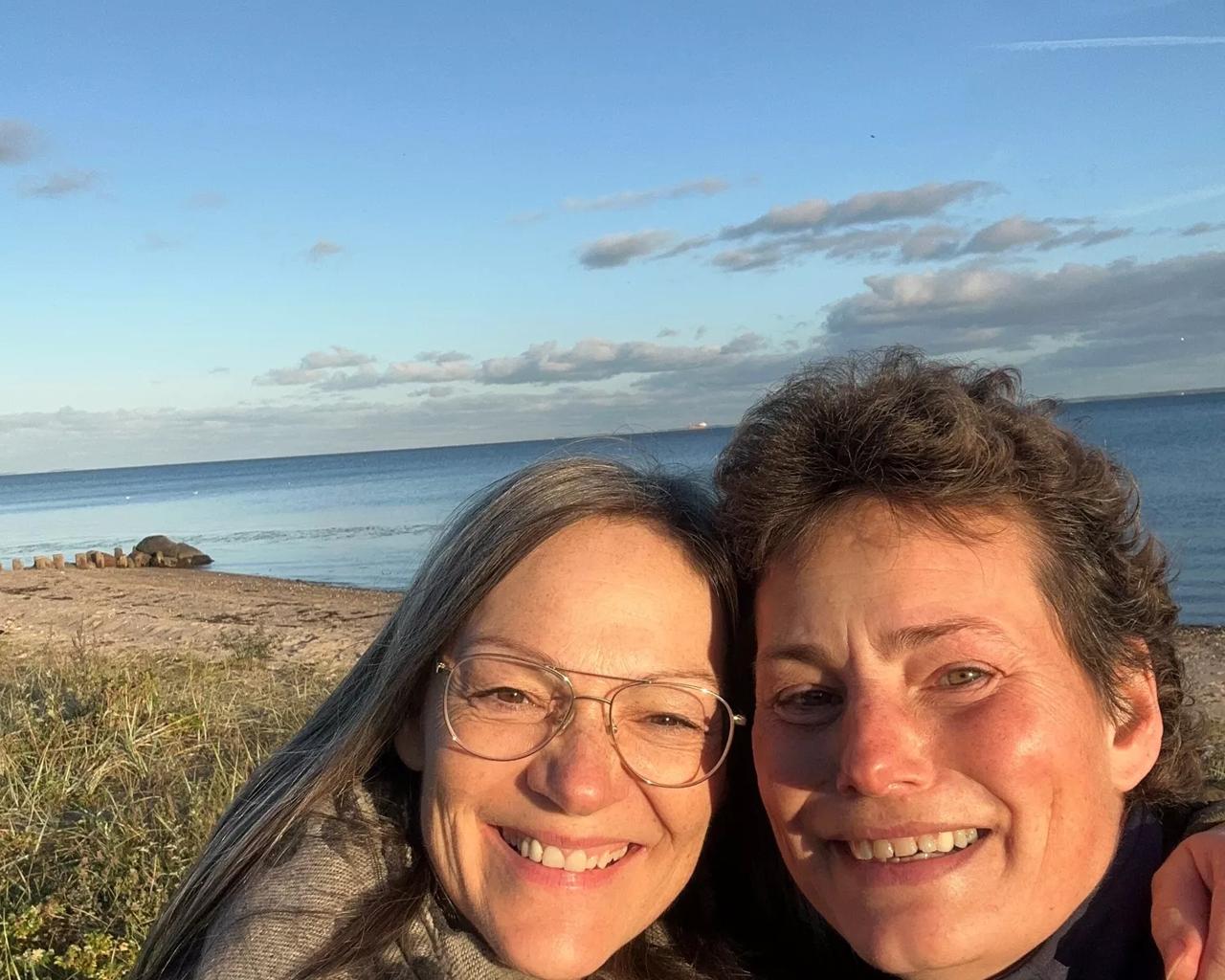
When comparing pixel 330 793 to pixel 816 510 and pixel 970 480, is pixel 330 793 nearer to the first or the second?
pixel 816 510

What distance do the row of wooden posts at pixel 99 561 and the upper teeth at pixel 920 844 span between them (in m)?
31.6

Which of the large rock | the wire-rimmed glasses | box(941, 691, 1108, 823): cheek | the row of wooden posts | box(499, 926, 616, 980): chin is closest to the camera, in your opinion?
box(941, 691, 1108, 823): cheek

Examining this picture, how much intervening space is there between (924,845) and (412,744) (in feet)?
3.95

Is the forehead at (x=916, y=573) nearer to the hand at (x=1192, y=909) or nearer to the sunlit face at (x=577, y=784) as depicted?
the sunlit face at (x=577, y=784)

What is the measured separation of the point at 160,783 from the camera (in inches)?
218

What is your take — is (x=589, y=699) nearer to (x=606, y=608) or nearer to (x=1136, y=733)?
(x=606, y=608)

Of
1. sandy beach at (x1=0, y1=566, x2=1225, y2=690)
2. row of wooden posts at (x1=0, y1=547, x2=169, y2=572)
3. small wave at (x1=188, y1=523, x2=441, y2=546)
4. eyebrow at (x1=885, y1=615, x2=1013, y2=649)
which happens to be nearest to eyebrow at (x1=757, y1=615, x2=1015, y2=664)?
eyebrow at (x1=885, y1=615, x2=1013, y2=649)

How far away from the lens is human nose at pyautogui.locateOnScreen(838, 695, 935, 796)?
1962mm

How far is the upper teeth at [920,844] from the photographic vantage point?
1979 millimetres

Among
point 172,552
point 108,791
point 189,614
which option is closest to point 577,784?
point 108,791

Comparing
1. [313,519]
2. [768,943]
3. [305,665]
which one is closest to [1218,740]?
[768,943]

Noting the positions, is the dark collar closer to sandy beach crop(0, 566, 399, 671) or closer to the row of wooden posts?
sandy beach crop(0, 566, 399, 671)

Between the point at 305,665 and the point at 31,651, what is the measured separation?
3042 mm

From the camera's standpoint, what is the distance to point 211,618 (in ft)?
58.6
